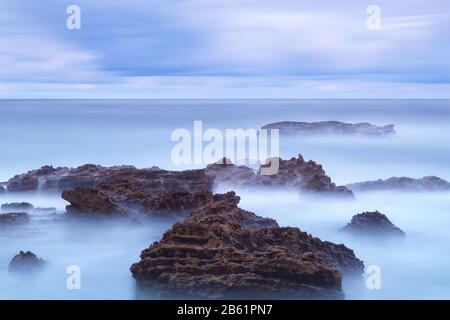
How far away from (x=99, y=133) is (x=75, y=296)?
116 cm

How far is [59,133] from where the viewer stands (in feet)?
14.8

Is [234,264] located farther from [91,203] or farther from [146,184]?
[91,203]

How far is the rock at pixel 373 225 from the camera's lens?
161 inches

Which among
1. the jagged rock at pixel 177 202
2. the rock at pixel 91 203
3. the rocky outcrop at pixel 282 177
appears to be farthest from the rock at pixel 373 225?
the rock at pixel 91 203

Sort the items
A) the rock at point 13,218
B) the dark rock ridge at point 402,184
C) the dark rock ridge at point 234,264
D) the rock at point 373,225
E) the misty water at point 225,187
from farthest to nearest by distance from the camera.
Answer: the dark rock ridge at point 402,184
the rock at point 13,218
the rock at point 373,225
the misty water at point 225,187
the dark rock ridge at point 234,264

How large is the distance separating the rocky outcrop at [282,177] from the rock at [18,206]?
1243 mm

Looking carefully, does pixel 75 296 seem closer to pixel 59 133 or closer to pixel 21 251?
pixel 21 251

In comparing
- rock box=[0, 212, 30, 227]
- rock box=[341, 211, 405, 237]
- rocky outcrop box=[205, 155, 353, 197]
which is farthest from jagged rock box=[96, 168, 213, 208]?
rock box=[341, 211, 405, 237]

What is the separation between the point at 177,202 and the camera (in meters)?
4.02

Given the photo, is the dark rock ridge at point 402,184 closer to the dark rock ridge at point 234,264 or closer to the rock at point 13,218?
the dark rock ridge at point 234,264

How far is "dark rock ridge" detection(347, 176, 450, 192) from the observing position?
14.3 ft

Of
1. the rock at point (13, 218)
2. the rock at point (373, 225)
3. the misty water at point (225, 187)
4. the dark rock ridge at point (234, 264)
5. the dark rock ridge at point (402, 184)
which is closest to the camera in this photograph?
the dark rock ridge at point (234, 264)

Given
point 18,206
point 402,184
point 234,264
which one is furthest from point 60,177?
point 402,184
